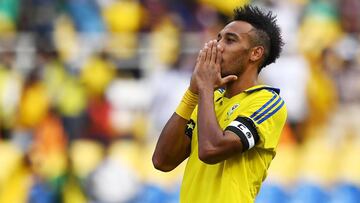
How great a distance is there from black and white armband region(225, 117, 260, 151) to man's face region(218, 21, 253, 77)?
31 cm

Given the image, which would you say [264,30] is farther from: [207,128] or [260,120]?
[207,128]

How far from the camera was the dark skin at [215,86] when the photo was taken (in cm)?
469

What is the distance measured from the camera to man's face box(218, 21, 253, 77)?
194 inches

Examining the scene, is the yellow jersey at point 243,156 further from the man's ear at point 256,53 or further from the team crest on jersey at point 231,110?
the man's ear at point 256,53

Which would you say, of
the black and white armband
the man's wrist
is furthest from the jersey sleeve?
the man's wrist

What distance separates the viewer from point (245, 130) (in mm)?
4719

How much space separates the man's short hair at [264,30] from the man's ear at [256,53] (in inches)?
0.8

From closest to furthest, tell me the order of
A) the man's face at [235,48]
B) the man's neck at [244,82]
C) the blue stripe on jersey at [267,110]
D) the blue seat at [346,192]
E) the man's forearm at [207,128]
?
the man's forearm at [207,128] → the blue stripe on jersey at [267,110] → the man's face at [235,48] → the man's neck at [244,82] → the blue seat at [346,192]

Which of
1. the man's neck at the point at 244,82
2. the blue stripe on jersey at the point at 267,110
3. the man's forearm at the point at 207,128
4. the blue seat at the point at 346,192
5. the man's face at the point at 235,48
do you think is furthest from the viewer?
the blue seat at the point at 346,192

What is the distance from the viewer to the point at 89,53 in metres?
11.0

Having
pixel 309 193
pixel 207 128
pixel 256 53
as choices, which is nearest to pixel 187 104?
pixel 207 128

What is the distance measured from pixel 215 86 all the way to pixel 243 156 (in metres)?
0.38

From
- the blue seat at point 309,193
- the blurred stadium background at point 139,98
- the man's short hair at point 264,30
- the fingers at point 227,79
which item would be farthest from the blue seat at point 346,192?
the fingers at point 227,79

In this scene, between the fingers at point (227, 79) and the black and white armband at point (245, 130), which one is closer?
the black and white armband at point (245, 130)
